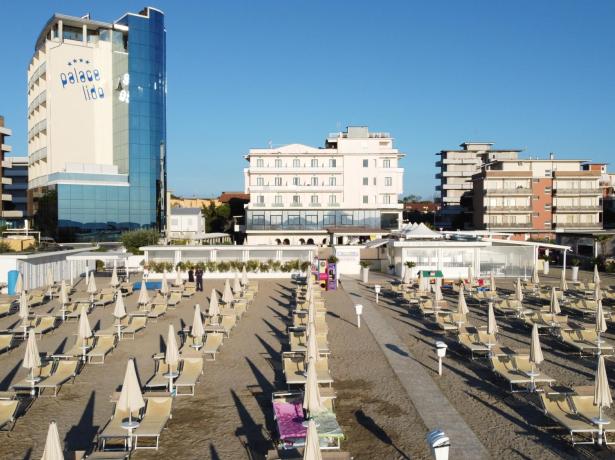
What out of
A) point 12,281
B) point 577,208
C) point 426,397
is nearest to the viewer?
point 426,397

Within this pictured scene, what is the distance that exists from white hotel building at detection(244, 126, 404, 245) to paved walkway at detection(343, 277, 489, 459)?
Answer: 40.7 metres

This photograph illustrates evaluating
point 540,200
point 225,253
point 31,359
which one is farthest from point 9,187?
point 31,359

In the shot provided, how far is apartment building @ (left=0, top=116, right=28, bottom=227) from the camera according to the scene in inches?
2475

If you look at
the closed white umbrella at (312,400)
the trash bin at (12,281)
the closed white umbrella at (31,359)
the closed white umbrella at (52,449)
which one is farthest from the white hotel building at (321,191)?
the closed white umbrella at (52,449)

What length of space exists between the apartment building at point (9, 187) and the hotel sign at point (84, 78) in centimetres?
1048

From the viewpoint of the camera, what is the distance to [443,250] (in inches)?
1226

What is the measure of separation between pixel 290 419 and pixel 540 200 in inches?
2306

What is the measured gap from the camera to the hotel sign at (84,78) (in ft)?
191

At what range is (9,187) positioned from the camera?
81.4 metres

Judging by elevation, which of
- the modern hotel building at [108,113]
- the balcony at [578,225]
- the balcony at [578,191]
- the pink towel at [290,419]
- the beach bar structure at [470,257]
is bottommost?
the pink towel at [290,419]

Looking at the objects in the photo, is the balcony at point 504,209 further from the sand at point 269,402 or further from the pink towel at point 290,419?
the pink towel at point 290,419

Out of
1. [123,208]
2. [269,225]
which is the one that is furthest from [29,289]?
[269,225]

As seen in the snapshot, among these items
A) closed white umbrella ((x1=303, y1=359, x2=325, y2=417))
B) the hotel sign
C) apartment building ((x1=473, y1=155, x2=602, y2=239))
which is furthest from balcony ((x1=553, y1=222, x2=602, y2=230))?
closed white umbrella ((x1=303, y1=359, x2=325, y2=417))

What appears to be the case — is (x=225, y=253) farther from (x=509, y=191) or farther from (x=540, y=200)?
(x=540, y=200)
